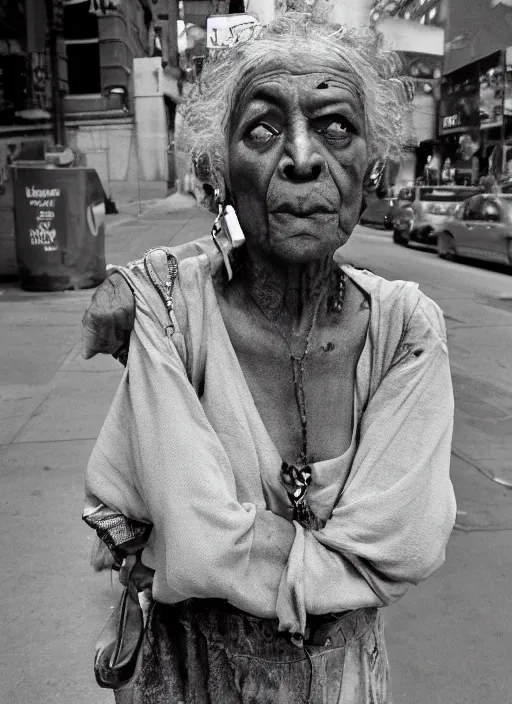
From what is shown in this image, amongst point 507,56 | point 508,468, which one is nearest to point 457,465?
point 508,468

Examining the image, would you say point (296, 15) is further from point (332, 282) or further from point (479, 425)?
point (479, 425)

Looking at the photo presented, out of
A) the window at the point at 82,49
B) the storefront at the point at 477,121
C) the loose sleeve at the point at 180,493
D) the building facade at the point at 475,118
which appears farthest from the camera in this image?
the window at the point at 82,49

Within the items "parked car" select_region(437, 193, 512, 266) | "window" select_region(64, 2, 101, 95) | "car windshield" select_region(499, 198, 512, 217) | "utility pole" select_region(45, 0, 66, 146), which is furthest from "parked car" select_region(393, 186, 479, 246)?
"window" select_region(64, 2, 101, 95)

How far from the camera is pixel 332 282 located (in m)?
1.36

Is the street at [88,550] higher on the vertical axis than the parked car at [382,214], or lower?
lower

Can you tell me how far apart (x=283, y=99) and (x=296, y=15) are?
8.0 inches

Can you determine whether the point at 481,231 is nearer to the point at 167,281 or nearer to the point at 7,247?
the point at 7,247

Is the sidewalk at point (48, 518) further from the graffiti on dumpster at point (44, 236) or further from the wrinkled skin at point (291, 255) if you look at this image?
the graffiti on dumpster at point (44, 236)

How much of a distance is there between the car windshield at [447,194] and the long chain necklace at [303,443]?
1680 centimetres

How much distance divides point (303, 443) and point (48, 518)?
8.17 ft

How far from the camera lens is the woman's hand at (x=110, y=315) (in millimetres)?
1250

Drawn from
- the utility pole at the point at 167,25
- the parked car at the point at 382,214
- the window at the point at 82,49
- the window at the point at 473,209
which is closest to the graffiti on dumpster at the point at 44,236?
Result: the window at the point at 473,209

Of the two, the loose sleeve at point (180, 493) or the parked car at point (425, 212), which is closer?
the loose sleeve at point (180, 493)

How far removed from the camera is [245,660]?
1.28 metres
